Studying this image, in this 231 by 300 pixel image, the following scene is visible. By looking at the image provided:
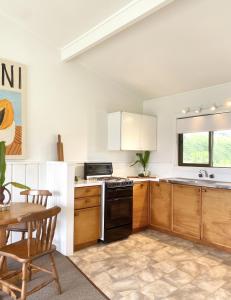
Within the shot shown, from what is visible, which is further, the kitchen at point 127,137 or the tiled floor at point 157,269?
the kitchen at point 127,137

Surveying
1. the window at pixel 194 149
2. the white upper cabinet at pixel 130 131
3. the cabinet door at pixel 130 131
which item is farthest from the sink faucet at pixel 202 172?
the cabinet door at pixel 130 131

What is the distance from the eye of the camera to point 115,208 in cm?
370

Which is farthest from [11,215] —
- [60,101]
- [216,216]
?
[216,216]

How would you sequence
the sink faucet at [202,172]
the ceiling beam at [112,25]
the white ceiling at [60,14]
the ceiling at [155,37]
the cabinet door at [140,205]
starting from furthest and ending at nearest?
the cabinet door at [140,205] → the sink faucet at [202,172] → the white ceiling at [60,14] → the ceiling at [155,37] → the ceiling beam at [112,25]

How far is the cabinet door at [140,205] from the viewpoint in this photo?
4.13 metres

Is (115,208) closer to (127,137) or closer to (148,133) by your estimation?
(127,137)

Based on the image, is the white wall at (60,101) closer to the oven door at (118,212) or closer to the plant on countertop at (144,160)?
the plant on countertop at (144,160)

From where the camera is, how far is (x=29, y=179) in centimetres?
352

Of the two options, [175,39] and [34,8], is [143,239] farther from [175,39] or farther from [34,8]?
[34,8]

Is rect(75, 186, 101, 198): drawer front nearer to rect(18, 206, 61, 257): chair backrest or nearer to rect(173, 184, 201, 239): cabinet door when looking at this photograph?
rect(18, 206, 61, 257): chair backrest

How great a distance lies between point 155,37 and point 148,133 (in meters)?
1.91

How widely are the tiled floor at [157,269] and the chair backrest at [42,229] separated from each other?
0.74 meters

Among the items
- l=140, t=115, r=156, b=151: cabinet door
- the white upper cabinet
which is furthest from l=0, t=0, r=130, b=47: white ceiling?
l=140, t=115, r=156, b=151: cabinet door

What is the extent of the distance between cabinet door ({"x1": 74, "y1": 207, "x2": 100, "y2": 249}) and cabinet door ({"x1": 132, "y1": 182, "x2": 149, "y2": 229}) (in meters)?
0.78
